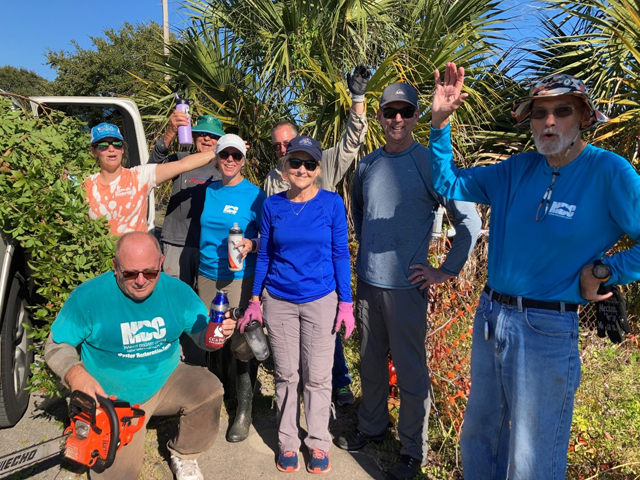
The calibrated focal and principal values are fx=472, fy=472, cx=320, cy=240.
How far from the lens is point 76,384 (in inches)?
87.0

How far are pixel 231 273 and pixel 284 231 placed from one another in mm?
648

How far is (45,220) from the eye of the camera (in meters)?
2.87

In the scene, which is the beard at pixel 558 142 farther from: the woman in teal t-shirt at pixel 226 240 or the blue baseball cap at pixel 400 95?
the woman in teal t-shirt at pixel 226 240

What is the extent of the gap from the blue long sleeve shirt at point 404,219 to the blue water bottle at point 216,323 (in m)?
0.89

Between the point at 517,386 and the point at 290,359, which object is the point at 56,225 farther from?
the point at 517,386

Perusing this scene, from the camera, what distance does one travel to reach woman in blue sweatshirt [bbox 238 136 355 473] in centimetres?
283

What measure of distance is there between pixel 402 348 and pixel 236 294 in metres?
1.19

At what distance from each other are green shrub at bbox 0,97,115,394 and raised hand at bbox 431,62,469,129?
2126 mm

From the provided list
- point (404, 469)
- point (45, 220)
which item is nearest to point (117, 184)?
point (45, 220)

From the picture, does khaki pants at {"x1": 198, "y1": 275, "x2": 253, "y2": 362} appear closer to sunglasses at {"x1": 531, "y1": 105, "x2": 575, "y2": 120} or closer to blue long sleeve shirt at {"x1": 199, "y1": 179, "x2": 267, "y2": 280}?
blue long sleeve shirt at {"x1": 199, "y1": 179, "x2": 267, "y2": 280}

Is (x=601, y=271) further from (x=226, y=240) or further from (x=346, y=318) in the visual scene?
(x=226, y=240)

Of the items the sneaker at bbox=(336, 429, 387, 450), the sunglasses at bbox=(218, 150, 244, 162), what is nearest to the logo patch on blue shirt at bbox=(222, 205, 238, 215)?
the sunglasses at bbox=(218, 150, 244, 162)

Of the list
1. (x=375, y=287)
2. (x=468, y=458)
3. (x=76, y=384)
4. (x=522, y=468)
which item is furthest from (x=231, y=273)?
(x=522, y=468)

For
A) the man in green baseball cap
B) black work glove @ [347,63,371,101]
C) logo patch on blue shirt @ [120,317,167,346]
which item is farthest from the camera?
the man in green baseball cap
